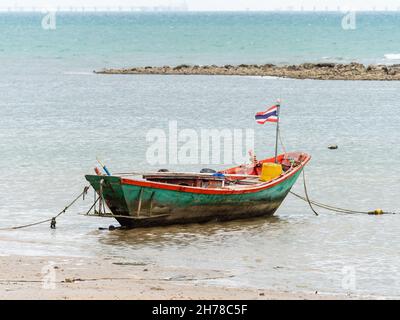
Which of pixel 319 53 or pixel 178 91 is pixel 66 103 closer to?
Answer: pixel 178 91

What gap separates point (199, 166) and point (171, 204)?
934 centimetres

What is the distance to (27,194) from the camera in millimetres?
27031

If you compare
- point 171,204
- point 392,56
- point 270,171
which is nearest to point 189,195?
point 171,204

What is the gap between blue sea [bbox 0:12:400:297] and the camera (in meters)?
19.8

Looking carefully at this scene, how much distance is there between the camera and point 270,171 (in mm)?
25203

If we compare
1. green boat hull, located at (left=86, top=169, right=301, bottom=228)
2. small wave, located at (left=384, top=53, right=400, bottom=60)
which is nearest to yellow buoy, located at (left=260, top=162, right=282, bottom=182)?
green boat hull, located at (left=86, top=169, right=301, bottom=228)

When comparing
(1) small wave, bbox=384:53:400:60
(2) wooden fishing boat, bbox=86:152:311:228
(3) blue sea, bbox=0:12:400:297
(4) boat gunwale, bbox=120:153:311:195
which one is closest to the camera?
(3) blue sea, bbox=0:12:400:297

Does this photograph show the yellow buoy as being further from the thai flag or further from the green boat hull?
the thai flag

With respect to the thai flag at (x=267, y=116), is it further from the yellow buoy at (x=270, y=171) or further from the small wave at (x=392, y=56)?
the small wave at (x=392, y=56)

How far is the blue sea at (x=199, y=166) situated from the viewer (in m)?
19.8

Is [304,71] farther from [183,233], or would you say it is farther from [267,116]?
[183,233]

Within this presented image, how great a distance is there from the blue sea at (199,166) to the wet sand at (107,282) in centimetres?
69

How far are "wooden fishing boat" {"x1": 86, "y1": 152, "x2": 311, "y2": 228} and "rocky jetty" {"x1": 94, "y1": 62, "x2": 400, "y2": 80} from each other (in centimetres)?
4140

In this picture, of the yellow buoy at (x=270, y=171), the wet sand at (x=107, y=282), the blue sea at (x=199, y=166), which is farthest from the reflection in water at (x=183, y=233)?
the wet sand at (x=107, y=282)
